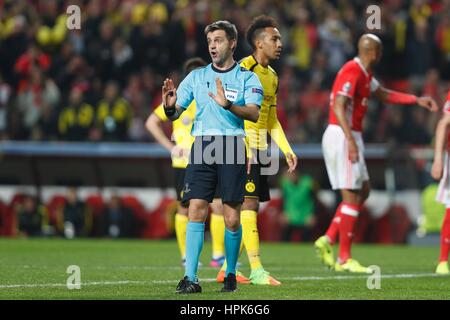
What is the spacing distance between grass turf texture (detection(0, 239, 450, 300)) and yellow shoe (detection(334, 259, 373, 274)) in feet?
0.54

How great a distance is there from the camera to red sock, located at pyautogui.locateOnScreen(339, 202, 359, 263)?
13.3m

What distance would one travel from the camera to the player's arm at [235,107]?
902 cm

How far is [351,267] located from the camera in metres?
12.9

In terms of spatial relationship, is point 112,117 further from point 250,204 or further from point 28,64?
point 250,204

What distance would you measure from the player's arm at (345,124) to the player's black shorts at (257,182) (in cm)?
199

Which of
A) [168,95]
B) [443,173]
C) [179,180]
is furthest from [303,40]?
[168,95]

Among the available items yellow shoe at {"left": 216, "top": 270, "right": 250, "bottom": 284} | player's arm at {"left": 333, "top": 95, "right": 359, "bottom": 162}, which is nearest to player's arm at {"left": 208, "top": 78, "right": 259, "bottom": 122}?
yellow shoe at {"left": 216, "top": 270, "right": 250, "bottom": 284}

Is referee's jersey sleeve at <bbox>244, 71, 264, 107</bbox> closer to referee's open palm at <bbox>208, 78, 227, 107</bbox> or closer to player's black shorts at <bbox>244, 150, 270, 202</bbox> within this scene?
referee's open palm at <bbox>208, 78, 227, 107</bbox>

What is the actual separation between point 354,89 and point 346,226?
5.10 ft

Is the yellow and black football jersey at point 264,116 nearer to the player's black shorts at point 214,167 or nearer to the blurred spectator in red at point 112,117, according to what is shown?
the player's black shorts at point 214,167

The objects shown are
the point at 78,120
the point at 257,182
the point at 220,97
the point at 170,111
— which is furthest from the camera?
the point at 78,120

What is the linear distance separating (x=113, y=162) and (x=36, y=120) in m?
1.84

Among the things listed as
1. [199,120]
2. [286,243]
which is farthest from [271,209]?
[199,120]
